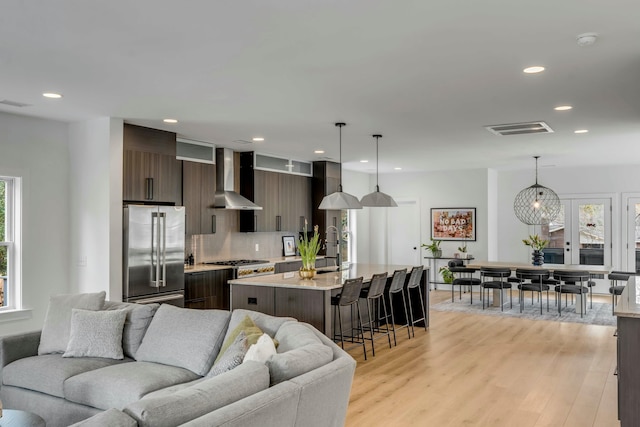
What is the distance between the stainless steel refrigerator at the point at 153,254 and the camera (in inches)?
235

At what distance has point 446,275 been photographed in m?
11.1

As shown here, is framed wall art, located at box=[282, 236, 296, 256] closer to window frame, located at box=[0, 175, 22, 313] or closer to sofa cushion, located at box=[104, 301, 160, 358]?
window frame, located at box=[0, 175, 22, 313]

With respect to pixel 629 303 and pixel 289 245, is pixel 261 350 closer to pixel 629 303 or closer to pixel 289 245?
pixel 629 303

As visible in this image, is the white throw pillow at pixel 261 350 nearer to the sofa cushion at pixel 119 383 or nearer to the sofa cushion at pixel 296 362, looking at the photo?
the sofa cushion at pixel 296 362

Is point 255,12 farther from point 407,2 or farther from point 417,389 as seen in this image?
point 417,389

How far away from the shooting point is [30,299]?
19.0 feet

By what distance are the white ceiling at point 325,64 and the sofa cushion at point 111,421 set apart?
→ 2027 mm

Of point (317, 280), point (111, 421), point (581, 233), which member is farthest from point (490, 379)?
point (581, 233)

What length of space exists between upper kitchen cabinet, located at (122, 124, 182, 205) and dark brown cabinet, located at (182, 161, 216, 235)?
0.58 m

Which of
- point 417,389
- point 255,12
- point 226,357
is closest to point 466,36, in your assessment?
point 255,12

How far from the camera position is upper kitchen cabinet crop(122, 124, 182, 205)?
609 centimetres

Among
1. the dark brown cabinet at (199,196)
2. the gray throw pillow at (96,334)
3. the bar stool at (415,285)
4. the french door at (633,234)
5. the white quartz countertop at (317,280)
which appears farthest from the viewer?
the french door at (633,234)

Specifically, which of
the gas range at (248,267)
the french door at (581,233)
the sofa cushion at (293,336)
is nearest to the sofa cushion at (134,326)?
the sofa cushion at (293,336)

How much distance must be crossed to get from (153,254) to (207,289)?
1.17 metres
